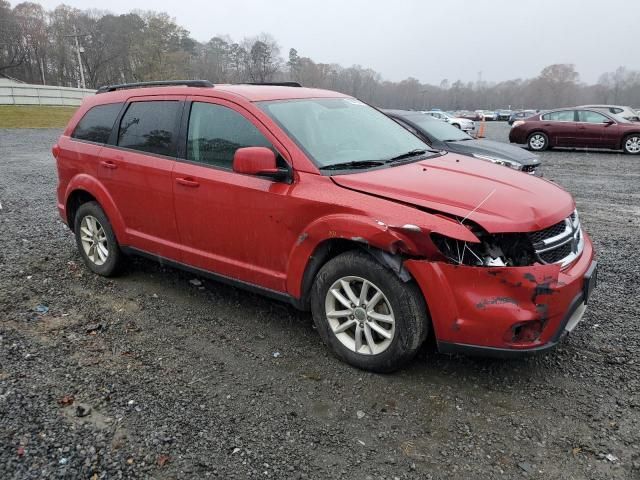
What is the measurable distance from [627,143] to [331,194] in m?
16.4

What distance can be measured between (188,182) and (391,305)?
6.27 feet

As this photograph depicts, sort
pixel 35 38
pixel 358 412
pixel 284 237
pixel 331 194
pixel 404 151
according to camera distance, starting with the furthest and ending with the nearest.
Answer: pixel 35 38 → pixel 404 151 → pixel 284 237 → pixel 331 194 → pixel 358 412

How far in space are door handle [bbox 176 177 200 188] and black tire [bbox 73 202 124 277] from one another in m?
1.23

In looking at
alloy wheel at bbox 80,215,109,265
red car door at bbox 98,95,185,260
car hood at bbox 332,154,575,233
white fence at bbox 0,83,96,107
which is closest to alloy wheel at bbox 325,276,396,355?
car hood at bbox 332,154,575,233

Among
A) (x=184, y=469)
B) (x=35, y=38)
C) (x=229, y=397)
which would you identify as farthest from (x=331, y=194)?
(x=35, y=38)

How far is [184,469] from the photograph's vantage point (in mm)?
2496

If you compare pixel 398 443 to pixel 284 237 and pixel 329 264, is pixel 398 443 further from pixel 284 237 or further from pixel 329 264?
pixel 284 237

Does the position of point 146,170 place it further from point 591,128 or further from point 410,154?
point 591,128

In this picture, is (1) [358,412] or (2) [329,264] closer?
(1) [358,412]

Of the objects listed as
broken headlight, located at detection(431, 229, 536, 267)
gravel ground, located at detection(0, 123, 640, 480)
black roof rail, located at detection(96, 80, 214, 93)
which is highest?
black roof rail, located at detection(96, 80, 214, 93)

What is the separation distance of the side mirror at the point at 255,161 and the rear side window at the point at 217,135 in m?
0.22

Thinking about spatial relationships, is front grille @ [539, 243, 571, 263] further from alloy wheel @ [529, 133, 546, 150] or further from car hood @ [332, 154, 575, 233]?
alloy wheel @ [529, 133, 546, 150]

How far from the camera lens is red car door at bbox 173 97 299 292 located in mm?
3539

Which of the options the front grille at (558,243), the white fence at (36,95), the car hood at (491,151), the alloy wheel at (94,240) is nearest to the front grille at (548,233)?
the front grille at (558,243)
